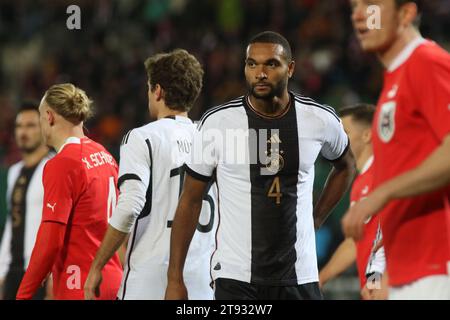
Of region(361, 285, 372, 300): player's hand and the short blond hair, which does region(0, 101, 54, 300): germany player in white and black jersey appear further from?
region(361, 285, 372, 300): player's hand

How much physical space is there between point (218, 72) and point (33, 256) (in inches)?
355

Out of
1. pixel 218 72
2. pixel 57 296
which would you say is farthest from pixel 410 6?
pixel 218 72

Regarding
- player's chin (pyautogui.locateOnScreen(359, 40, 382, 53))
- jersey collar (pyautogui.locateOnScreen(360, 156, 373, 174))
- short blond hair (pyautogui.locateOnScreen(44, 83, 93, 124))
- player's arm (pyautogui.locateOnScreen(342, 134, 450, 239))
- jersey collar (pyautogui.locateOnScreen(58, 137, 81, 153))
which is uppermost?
short blond hair (pyautogui.locateOnScreen(44, 83, 93, 124))

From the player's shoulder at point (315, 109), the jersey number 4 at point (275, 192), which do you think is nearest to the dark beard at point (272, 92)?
the player's shoulder at point (315, 109)

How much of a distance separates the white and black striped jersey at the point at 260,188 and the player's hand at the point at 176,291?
191 millimetres

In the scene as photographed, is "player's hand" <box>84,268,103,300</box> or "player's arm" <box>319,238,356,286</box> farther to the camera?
"player's arm" <box>319,238,356,286</box>

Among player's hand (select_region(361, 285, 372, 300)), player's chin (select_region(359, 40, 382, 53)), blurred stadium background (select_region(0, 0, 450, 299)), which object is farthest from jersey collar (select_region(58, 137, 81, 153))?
blurred stadium background (select_region(0, 0, 450, 299))

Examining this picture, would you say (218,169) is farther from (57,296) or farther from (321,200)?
(57,296)

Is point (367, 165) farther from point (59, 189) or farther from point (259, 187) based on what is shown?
point (59, 189)

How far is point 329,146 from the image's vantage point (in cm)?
532

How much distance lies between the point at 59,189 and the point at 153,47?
1003cm

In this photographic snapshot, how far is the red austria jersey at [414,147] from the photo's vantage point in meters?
3.60

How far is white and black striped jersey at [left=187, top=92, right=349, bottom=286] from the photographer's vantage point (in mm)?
4984

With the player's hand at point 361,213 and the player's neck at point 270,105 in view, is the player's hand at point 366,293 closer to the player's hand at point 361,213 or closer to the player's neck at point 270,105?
the player's neck at point 270,105
